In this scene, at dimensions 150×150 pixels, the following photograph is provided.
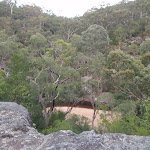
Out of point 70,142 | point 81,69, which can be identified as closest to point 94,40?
point 81,69

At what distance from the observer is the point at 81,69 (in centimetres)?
1728

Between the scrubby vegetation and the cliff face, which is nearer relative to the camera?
the cliff face

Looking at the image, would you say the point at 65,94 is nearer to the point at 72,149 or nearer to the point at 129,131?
the point at 129,131

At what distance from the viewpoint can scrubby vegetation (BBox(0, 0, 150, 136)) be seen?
848 centimetres

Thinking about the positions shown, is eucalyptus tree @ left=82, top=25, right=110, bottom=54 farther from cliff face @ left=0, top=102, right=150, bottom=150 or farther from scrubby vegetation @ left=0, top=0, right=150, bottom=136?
cliff face @ left=0, top=102, right=150, bottom=150

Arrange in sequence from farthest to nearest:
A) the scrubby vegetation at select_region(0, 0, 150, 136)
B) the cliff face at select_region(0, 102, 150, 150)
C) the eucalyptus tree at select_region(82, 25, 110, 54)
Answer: the eucalyptus tree at select_region(82, 25, 110, 54) → the scrubby vegetation at select_region(0, 0, 150, 136) → the cliff face at select_region(0, 102, 150, 150)

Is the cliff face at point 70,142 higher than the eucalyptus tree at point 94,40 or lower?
lower

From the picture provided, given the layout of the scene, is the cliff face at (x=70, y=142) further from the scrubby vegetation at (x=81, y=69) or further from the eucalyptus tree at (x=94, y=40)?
the eucalyptus tree at (x=94, y=40)

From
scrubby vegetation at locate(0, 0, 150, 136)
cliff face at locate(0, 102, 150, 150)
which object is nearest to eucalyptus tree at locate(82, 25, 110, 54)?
scrubby vegetation at locate(0, 0, 150, 136)

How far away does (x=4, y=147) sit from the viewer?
250cm

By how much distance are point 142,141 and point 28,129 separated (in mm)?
2302

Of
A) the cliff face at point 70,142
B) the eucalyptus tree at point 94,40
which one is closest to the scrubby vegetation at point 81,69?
the eucalyptus tree at point 94,40

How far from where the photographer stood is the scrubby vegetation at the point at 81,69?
848cm

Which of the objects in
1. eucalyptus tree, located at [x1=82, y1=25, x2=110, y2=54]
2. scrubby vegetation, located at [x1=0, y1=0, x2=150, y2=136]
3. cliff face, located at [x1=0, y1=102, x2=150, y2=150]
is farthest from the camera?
eucalyptus tree, located at [x1=82, y1=25, x2=110, y2=54]
